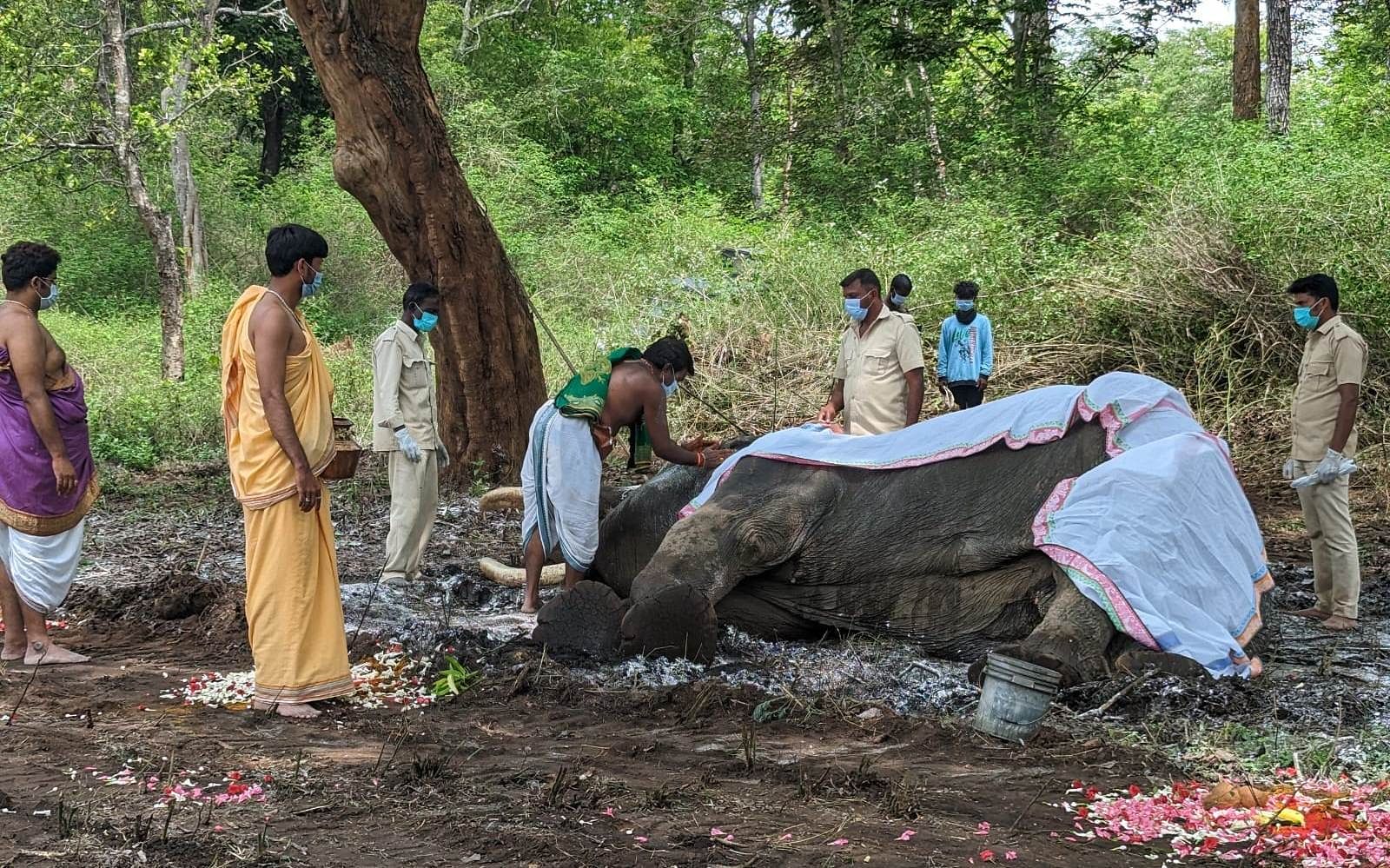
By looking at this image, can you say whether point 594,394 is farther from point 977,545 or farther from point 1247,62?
point 1247,62

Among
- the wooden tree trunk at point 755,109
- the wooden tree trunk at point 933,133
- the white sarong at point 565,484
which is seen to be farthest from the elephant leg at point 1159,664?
the wooden tree trunk at point 755,109

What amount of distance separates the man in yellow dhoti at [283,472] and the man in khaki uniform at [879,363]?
3.29 meters

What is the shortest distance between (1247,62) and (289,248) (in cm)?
1370

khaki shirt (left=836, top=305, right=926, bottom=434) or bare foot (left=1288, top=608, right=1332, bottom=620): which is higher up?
khaki shirt (left=836, top=305, right=926, bottom=434)

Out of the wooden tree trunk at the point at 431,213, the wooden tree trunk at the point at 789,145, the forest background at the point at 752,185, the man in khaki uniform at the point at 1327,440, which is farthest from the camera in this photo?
the wooden tree trunk at the point at 789,145

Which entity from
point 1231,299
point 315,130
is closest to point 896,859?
point 1231,299

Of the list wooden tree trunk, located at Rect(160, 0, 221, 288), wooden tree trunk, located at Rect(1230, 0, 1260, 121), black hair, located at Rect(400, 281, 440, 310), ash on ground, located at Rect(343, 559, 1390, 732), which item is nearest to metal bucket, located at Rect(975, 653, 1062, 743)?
ash on ground, located at Rect(343, 559, 1390, 732)

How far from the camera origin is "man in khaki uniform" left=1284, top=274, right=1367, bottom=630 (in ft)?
20.0

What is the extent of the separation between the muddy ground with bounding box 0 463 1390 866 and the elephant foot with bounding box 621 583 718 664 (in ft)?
0.33

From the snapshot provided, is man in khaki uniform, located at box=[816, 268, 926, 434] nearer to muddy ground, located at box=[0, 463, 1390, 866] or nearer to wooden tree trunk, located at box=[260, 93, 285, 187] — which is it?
muddy ground, located at box=[0, 463, 1390, 866]

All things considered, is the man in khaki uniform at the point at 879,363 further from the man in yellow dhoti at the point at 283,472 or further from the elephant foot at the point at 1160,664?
the man in yellow dhoti at the point at 283,472

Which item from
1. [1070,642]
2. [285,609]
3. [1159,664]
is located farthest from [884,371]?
[285,609]

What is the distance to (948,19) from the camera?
1533 centimetres

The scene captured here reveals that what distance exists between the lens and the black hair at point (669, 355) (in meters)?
6.03
